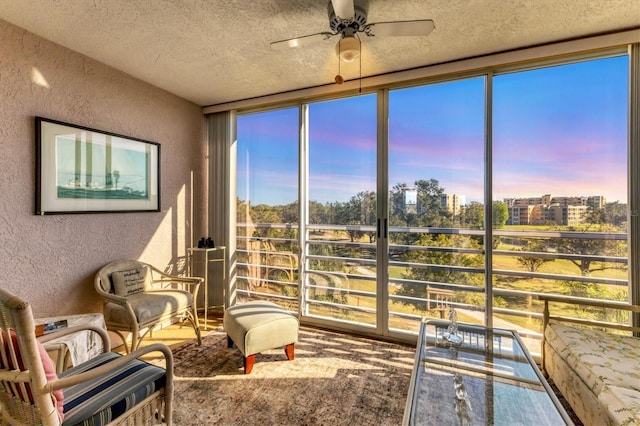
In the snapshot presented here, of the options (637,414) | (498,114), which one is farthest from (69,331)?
(498,114)

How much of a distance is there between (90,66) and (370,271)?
331 cm

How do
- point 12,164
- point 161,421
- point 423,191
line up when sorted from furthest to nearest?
point 423,191
point 12,164
point 161,421

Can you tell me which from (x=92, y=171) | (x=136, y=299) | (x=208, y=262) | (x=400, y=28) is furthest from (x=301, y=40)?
(x=208, y=262)

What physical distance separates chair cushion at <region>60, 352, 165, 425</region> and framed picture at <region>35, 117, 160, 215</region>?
1.55m

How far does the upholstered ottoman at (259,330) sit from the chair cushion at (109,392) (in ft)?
2.63

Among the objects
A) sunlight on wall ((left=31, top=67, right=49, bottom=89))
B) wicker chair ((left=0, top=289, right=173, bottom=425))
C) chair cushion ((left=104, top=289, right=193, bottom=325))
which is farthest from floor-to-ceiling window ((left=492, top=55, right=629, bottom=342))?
sunlight on wall ((left=31, top=67, right=49, bottom=89))

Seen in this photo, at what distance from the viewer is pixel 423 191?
291 centimetres

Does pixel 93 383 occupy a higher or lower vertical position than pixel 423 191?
lower

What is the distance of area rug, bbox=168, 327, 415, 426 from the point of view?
6.14 ft

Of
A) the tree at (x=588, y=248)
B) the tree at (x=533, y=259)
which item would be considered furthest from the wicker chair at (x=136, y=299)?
the tree at (x=588, y=248)

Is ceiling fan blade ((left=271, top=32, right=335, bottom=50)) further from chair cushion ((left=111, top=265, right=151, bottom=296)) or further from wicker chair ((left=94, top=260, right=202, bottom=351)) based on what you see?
chair cushion ((left=111, top=265, right=151, bottom=296))

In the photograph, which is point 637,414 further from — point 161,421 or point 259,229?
point 259,229

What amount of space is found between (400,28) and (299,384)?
257 centimetres

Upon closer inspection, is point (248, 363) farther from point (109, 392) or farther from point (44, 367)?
point (44, 367)
